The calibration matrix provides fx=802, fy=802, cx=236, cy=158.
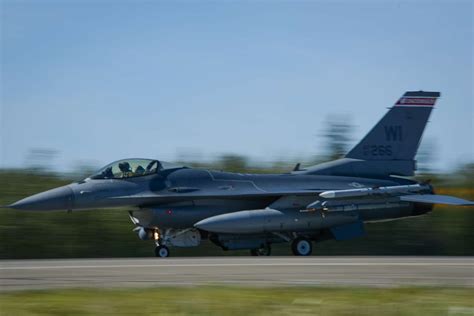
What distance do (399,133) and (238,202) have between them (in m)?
4.54

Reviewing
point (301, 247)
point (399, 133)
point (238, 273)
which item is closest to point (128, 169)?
point (301, 247)

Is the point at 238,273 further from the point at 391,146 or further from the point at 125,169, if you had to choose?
the point at 391,146

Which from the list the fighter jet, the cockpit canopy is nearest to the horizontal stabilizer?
the fighter jet

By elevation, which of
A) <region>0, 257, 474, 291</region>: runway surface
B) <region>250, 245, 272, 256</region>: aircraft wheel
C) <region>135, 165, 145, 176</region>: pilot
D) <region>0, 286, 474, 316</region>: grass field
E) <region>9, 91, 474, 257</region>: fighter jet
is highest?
<region>135, 165, 145, 176</region>: pilot

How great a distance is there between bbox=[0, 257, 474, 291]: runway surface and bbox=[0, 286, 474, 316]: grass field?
0.76m

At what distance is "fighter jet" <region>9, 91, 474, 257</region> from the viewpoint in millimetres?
17938

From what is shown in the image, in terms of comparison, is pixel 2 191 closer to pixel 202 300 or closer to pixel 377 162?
pixel 377 162

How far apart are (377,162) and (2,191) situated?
412 inches

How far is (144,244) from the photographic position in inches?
846

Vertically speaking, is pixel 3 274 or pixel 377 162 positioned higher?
pixel 377 162

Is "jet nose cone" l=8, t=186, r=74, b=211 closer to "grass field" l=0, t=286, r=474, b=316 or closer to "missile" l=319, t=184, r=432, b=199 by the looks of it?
"missile" l=319, t=184, r=432, b=199

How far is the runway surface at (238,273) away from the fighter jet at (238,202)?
4.07 m

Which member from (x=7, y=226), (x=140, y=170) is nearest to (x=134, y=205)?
(x=140, y=170)

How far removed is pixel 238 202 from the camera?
1912 centimetres
